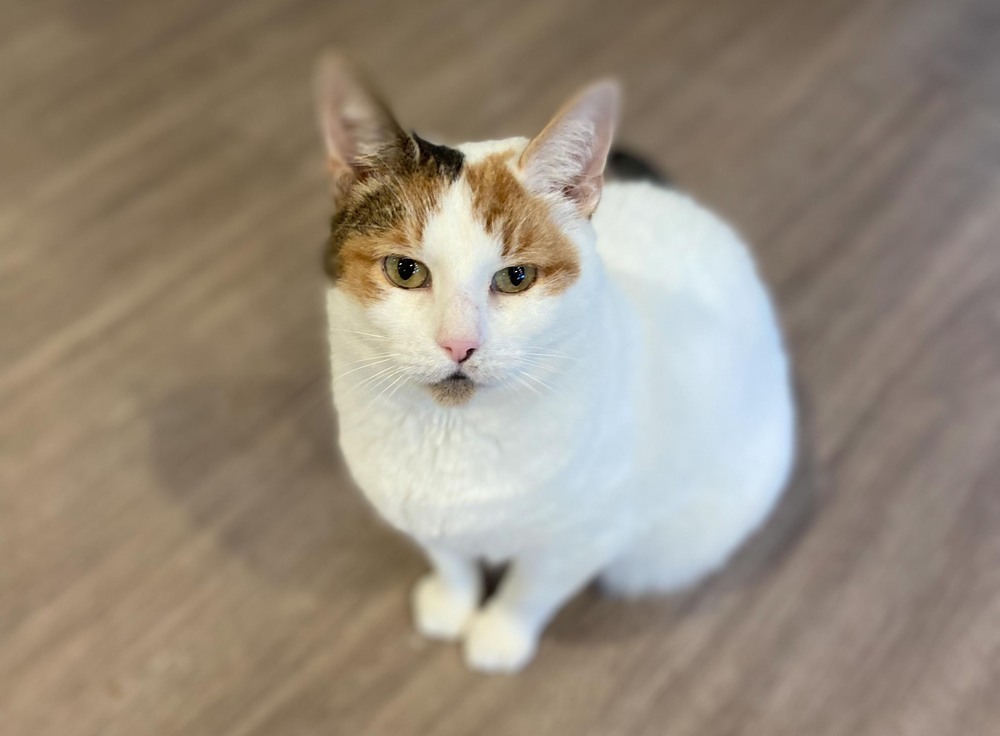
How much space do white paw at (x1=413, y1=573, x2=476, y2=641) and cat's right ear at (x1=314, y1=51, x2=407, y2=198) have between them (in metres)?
0.69

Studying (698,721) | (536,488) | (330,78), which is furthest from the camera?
(698,721)

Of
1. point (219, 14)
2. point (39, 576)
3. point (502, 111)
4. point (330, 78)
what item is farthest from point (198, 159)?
point (330, 78)

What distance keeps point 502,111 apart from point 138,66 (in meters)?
0.89

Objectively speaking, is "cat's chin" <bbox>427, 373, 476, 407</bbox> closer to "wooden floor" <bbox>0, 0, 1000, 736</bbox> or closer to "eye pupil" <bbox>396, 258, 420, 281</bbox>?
"eye pupil" <bbox>396, 258, 420, 281</bbox>

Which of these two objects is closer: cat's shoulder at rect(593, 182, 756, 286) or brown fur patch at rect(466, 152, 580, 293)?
brown fur patch at rect(466, 152, 580, 293)

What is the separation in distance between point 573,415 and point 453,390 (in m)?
0.15

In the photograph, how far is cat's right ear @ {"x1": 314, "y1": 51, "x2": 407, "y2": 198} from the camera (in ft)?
2.27

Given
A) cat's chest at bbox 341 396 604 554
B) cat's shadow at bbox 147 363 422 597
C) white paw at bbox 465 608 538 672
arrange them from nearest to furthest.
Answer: cat's chest at bbox 341 396 604 554 < white paw at bbox 465 608 538 672 < cat's shadow at bbox 147 363 422 597

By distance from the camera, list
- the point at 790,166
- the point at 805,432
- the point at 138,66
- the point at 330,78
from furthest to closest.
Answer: the point at 138,66 → the point at 790,166 → the point at 805,432 → the point at 330,78

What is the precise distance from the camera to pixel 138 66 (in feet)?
6.27

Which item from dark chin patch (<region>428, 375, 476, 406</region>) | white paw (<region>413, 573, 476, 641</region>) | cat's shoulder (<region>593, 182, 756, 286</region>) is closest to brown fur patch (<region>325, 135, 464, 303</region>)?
dark chin patch (<region>428, 375, 476, 406</region>)

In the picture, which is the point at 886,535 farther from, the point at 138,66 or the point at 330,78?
the point at 138,66

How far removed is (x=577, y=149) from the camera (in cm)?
73

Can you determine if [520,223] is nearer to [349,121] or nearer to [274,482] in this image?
[349,121]
